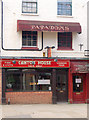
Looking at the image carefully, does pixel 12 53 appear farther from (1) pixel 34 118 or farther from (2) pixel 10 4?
(1) pixel 34 118

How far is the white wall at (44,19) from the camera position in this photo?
20594 millimetres

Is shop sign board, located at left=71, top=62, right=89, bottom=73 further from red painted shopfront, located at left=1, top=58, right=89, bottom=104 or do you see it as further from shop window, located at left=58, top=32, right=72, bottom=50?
shop window, located at left=58, top=32, right=72, bottom=50

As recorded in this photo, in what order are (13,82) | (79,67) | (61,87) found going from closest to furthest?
(13,82)
(79,67)
(61,87)

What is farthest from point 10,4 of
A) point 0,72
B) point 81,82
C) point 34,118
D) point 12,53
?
point 34,118

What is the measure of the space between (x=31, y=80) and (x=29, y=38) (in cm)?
322

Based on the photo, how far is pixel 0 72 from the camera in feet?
66.2

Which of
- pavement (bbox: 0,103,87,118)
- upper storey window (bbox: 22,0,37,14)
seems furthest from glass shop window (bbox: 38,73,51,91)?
upper storey window (bbox: 22,0,37,14)

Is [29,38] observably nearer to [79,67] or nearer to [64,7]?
[64,7]

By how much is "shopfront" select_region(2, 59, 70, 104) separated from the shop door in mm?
179

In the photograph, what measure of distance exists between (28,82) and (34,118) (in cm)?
612

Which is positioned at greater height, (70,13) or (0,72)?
(70,13)

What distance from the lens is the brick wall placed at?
66.6 ft

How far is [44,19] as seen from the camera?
2111 centimetres

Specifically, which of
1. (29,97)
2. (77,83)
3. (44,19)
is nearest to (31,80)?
(29,97)
